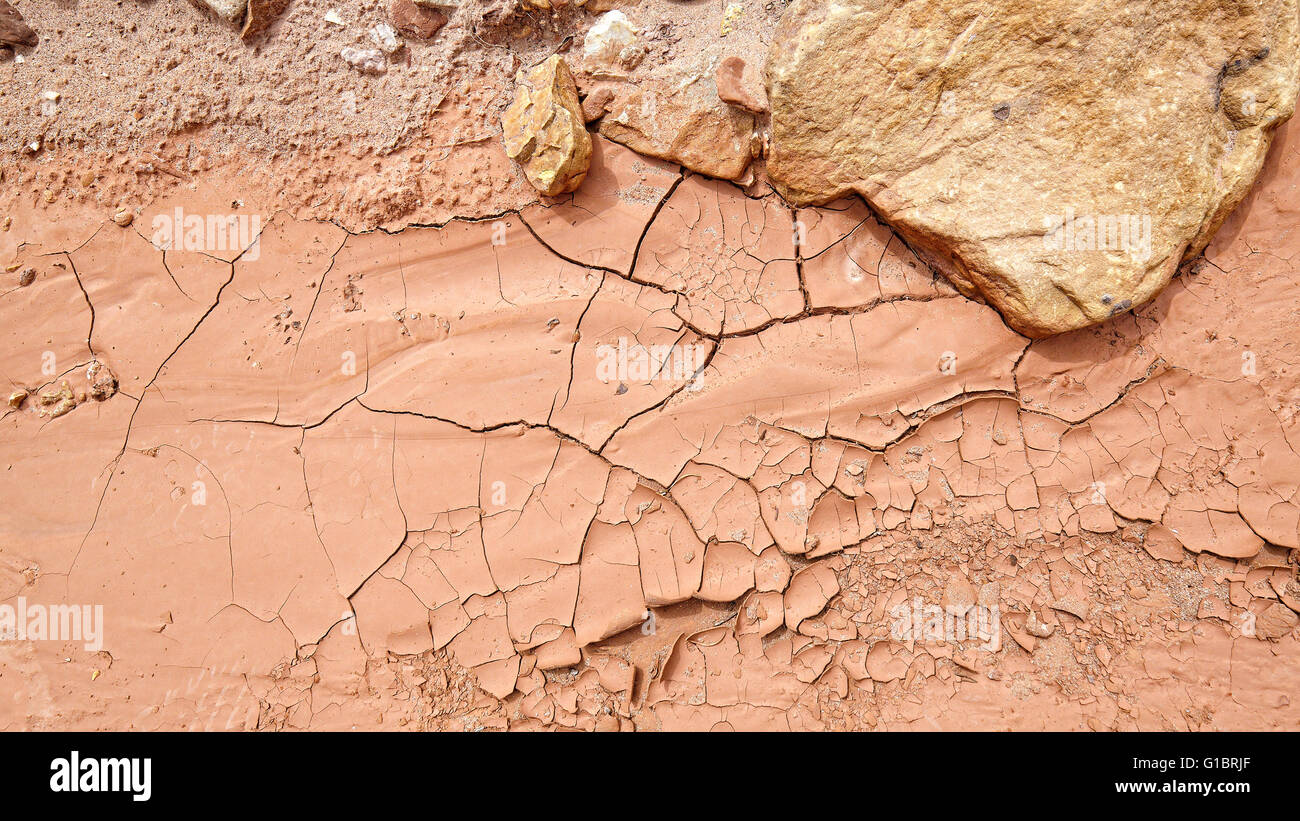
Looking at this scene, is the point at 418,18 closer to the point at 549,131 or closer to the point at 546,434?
the point at 549,131

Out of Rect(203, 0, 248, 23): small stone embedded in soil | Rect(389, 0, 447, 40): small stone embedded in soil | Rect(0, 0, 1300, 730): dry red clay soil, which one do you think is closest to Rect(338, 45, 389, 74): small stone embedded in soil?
Rect(0, 0, 1300, 730): dry red clay soil

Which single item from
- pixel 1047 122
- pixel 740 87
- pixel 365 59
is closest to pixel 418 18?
pixel 365 59

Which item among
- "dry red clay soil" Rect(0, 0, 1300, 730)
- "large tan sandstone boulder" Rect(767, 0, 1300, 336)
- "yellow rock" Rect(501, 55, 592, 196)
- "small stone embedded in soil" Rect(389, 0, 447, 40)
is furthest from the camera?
"small stone embedded in soil" Rect(389, 0, 447, 40)

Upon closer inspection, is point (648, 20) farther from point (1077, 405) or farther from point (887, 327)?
point (1077, 405)

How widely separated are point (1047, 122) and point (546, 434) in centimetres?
219

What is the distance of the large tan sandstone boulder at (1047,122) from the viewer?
Answer: 8.02ft

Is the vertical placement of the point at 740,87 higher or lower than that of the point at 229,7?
lower

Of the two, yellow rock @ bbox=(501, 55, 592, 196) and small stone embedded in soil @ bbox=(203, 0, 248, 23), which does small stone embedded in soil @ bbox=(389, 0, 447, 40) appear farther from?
small stone embedded in soil @ bbox=(203, 0, 248, 23)

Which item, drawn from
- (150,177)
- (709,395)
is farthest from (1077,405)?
(150,177)

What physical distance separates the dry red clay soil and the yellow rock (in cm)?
13

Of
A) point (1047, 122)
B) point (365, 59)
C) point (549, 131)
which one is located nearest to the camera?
point (1047, 122)

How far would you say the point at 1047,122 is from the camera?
255 centimetres

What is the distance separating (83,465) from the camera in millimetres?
2895

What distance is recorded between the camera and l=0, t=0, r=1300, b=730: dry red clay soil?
257 centimetres
